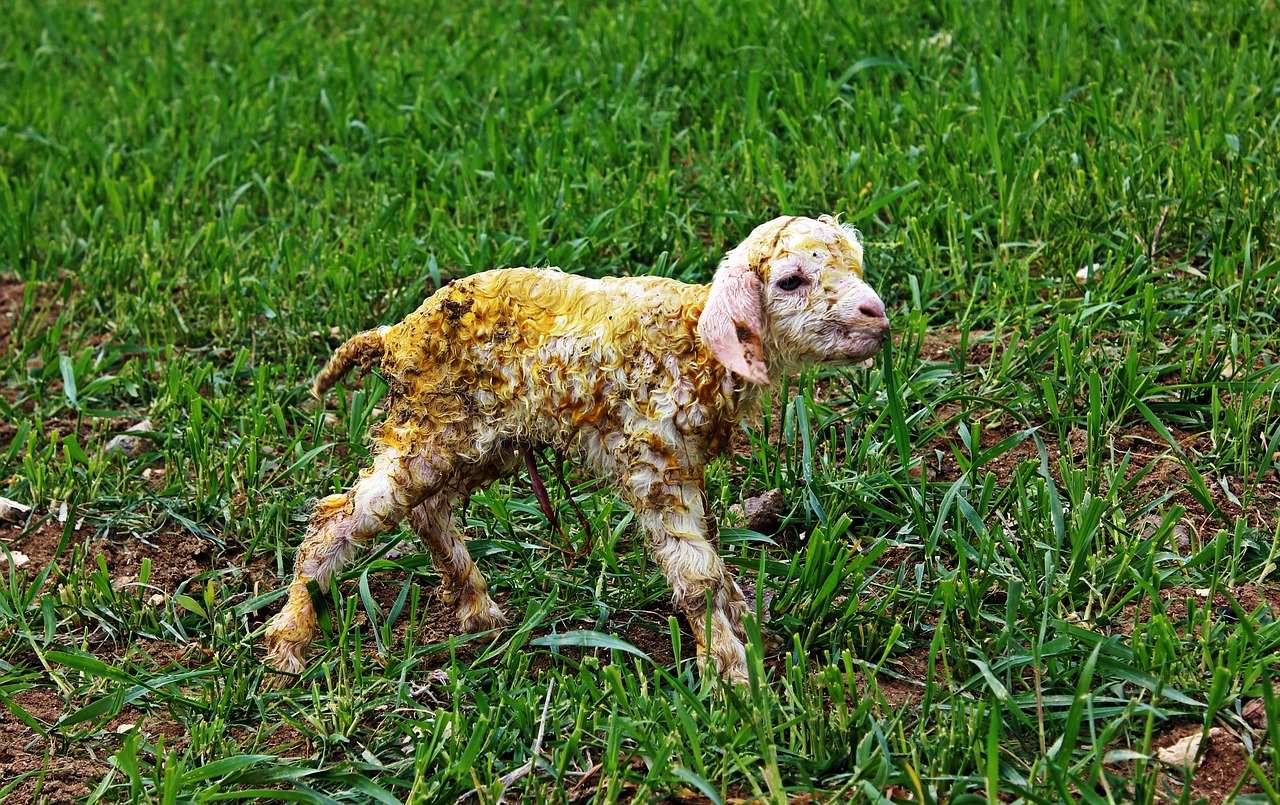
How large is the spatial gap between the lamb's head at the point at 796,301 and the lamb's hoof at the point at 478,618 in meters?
1.04

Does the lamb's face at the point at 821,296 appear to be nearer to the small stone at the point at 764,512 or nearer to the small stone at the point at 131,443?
the small stone at the point at 764,512

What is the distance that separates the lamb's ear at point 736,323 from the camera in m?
2.70

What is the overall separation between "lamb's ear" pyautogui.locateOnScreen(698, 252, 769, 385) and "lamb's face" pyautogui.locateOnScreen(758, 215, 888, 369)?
51 millimetres

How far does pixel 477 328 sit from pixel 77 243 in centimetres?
317

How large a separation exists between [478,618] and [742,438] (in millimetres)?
1112

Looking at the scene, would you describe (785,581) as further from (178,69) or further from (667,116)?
(178,69)

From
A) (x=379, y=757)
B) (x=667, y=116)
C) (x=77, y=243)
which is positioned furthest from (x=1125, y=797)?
(x=77, y=243)

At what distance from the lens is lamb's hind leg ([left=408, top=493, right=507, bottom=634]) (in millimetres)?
3254

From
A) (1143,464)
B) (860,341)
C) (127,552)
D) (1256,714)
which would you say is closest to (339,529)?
(127,552)

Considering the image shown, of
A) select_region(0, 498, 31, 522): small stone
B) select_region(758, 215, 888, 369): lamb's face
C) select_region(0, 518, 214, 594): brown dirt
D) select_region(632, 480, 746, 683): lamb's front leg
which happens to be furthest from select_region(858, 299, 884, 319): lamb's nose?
select_region(0, 498, 31, 522): small stone

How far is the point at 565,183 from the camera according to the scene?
16.8 ft

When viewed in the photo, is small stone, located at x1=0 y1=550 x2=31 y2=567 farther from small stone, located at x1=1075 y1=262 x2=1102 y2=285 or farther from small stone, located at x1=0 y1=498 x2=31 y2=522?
small stone, located at x1=1075 y1=262 x2=1102 y2=285

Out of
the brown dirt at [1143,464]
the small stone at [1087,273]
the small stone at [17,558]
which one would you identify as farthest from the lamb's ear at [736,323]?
the small stone at [17,558]

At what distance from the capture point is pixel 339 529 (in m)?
3.16
